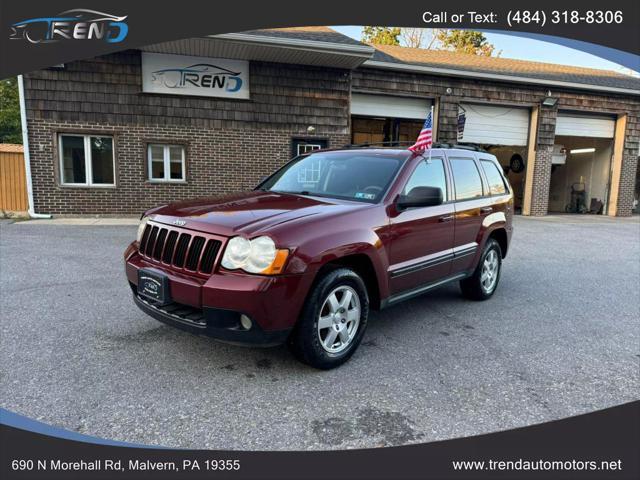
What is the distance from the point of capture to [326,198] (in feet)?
13.5

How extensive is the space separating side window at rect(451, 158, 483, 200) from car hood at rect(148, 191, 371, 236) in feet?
5.31

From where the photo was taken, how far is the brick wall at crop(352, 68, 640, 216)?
1394 centimetres

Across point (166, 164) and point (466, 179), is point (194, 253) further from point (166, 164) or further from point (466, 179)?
point (166, 164)

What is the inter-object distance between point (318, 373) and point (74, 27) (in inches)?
421

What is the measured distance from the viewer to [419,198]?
3.93 metres

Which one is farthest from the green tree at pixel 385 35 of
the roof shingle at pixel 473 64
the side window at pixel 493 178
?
the side window at pixel 493 178

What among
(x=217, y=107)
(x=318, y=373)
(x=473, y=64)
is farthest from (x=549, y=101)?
(x=318, y=373)

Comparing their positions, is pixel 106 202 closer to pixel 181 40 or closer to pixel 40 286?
pixel 181 40

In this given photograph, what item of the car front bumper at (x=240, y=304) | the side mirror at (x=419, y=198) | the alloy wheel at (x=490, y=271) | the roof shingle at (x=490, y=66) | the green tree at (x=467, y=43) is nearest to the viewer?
the car front bumper at (x=240, y=304)

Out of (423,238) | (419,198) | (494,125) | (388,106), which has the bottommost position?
(423,238)

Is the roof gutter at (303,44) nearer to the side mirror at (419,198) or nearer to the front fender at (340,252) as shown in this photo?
the side mirror at (419,198)

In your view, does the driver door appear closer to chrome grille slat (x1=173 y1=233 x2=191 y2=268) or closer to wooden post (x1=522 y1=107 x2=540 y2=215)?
chrome grille slat (x1=173 y1=233 x2=191 y2=268)

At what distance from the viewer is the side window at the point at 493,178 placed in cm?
566

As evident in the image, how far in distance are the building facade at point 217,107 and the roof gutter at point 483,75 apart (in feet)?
0.15
